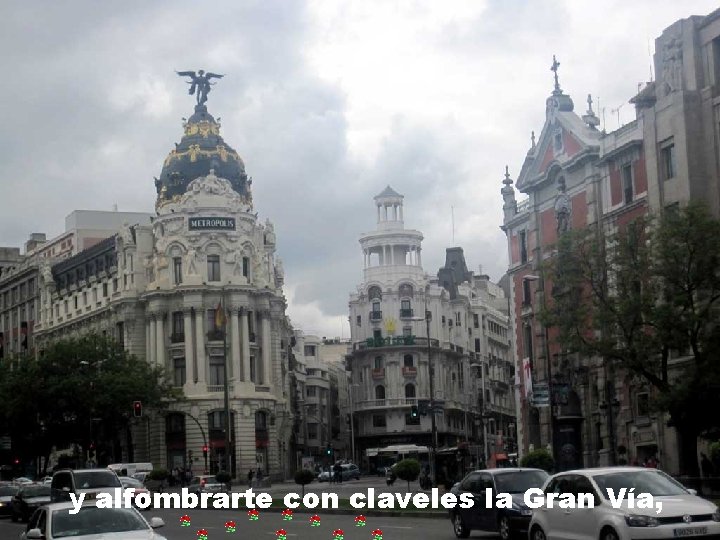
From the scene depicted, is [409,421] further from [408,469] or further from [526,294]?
[408,469]

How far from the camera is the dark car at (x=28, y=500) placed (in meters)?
43.9

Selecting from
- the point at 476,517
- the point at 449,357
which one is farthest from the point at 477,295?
the point at 476,517

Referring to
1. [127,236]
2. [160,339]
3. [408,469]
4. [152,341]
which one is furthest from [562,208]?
[127,236]

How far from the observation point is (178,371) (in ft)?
322

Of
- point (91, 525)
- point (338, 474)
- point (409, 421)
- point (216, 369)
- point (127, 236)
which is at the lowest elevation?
point (338, 474)

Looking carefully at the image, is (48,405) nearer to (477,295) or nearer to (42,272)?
(42,272)

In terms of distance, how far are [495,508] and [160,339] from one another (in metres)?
74.0

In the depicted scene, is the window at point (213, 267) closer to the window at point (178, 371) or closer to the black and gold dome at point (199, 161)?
the black and gold dome at point (199, 161)

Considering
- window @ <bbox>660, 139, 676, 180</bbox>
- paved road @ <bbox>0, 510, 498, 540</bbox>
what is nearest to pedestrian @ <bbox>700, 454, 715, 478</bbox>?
window @ <bbox>660, 139, 676, 180</bbox>

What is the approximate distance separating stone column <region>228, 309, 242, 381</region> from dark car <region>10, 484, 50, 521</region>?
50.8 meters

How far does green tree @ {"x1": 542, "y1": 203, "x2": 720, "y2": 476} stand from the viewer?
41.1m

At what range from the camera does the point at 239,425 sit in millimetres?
96062

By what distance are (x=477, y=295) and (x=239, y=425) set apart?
154 feet

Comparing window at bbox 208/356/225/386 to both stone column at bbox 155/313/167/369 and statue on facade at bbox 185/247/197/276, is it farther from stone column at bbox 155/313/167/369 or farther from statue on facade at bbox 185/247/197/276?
statue on facade at bbox 185/247/197/276
